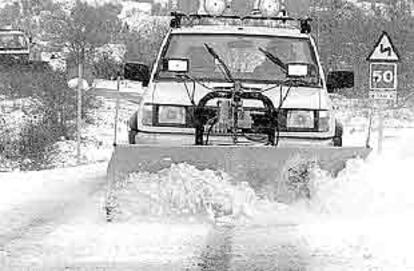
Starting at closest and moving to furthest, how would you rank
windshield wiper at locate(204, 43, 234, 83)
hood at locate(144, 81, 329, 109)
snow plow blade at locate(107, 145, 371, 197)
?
snow plow blade at locate(107, 145, 371, 197)
hood at locate(144, 81, 329, 109)
windshield wiper at locate(204, 43, 234, 83)

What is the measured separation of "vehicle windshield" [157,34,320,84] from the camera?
29.3ft

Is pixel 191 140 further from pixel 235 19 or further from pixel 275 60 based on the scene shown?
pixel 235 19

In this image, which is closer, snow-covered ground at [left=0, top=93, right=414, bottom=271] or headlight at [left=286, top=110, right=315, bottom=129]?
snow-covered ground at [left=0, top=93, right=414, bottom=271]

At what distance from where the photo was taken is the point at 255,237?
7.11 meters

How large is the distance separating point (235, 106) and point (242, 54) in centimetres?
132

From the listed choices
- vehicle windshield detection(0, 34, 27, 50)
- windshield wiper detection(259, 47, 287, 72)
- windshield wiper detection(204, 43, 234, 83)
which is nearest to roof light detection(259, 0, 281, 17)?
windshield wiper detection(259, 47, 287, 72)

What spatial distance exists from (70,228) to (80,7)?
55590mm

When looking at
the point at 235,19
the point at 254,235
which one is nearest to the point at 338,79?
the point at 235,19

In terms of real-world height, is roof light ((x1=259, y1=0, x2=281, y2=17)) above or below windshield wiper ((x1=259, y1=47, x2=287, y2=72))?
above

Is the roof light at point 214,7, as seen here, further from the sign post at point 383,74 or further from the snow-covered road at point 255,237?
the sign post at point 383,74

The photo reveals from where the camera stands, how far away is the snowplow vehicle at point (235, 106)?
7.49m

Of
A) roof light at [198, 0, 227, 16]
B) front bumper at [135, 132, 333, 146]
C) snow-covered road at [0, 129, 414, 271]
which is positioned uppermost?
roof light at [198, 0, 227, 16]

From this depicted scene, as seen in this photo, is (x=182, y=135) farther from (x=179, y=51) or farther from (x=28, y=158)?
(x=28, y=158)

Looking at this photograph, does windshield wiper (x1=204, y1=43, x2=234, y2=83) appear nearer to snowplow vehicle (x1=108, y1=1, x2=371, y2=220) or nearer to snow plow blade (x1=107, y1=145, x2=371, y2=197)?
snowplow vehicle (x1=108, y1=1, x2=371, y2=220)
